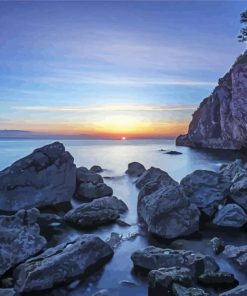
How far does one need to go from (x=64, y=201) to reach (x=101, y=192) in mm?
3259

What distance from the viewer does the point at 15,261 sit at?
12.4m

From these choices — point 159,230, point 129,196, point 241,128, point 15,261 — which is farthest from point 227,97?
point 15,261

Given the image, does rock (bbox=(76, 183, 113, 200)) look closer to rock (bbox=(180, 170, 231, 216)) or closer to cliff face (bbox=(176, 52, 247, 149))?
rock (bbox=(180, 170, 231, 216))

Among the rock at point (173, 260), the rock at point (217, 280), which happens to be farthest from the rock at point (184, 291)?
the rock at point (173, 260)

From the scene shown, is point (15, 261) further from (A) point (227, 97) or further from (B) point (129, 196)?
(A) point (227, 97)

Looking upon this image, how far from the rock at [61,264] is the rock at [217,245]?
403cm

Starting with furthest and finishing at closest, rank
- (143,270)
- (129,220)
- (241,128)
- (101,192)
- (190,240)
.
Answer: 1. (241,128)
2. (101,192)
3. (129,220)
4. (190,240)
5. (143,270)

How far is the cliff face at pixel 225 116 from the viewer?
58781 mm

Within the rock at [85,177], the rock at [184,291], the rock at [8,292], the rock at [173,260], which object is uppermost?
the rock at [85,177]

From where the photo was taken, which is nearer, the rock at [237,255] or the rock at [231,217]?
the rock at [237,255]

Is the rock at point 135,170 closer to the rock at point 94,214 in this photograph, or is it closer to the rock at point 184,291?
the rock at point 94,214

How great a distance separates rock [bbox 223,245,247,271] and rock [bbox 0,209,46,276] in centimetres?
709

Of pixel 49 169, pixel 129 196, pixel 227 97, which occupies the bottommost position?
pixel 129 196

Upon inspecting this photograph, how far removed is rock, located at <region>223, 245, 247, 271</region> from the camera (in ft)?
39.6
